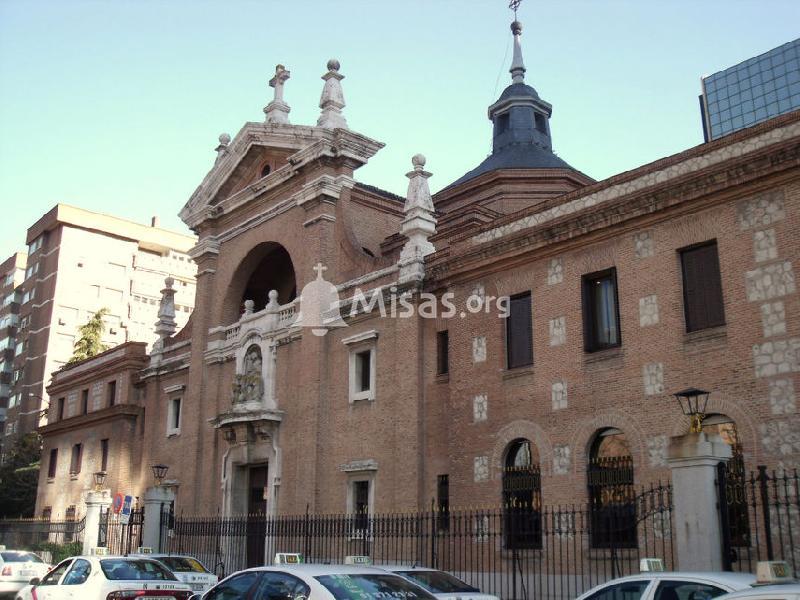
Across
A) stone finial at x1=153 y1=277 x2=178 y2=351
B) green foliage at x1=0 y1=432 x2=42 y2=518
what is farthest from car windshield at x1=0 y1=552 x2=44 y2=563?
green foliage at x1=0 y1=432 x2=42 y2=518

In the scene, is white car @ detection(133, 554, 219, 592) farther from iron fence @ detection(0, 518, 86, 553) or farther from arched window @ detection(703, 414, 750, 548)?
iron fence @ detection(0, 518, 86, 553)

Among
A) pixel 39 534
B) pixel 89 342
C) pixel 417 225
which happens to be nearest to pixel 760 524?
pixel 417 225

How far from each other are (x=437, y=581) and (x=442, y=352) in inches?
378

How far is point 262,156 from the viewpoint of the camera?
31.3 m

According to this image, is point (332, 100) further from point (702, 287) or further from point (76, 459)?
point (76, 459)

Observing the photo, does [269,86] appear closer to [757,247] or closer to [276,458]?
[276,458]

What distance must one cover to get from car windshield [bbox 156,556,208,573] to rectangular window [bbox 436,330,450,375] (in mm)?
7785

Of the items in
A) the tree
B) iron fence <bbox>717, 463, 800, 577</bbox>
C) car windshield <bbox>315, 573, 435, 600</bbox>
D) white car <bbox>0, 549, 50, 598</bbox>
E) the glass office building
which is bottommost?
white car <bbox>0, 549, 50, 598</bbox>

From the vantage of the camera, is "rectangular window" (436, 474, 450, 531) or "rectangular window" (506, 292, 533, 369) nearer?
"rectangular window" (506, 292, 533, 369)

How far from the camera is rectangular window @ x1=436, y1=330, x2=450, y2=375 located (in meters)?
22.9

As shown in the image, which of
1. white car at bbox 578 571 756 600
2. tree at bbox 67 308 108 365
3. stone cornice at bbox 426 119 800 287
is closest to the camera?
white car at bbox 578 571 756 600

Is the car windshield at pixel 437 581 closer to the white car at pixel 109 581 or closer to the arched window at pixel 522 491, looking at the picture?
the white car at pixel 109 581

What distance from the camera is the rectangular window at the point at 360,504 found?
77.8ft

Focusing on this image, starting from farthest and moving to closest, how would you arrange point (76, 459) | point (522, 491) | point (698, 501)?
point (76, 459) → point (522, 491) → point (698, 501)
